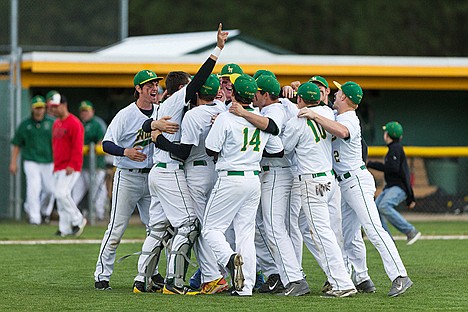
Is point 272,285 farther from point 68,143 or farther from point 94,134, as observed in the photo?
point 94,134

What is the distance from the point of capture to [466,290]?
10.1 m

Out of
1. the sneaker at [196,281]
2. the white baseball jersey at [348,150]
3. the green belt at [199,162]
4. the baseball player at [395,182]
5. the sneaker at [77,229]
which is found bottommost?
the sneaker at [77,229]

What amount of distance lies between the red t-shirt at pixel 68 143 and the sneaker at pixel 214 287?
629 centimetres

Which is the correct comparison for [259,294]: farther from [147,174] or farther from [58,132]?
[58,132]

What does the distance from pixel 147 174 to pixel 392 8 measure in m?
34.1

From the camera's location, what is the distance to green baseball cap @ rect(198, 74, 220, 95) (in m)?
9.86

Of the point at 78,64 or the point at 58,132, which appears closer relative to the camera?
the point at 58,132

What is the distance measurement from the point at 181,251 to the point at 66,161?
650 centimetres

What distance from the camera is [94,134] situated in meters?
18.6

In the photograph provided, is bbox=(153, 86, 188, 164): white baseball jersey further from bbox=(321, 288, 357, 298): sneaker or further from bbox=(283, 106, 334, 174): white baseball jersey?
bbox=(321, 288, 357, 298): sneaker

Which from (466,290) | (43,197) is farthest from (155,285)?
(43,197)

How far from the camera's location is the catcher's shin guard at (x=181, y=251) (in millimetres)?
9953

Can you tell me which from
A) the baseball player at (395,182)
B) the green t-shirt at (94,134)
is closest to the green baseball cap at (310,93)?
the baseball player at (395,182)

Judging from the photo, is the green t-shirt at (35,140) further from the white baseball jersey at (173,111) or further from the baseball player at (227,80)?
the white baseball jersey at (173,111)
